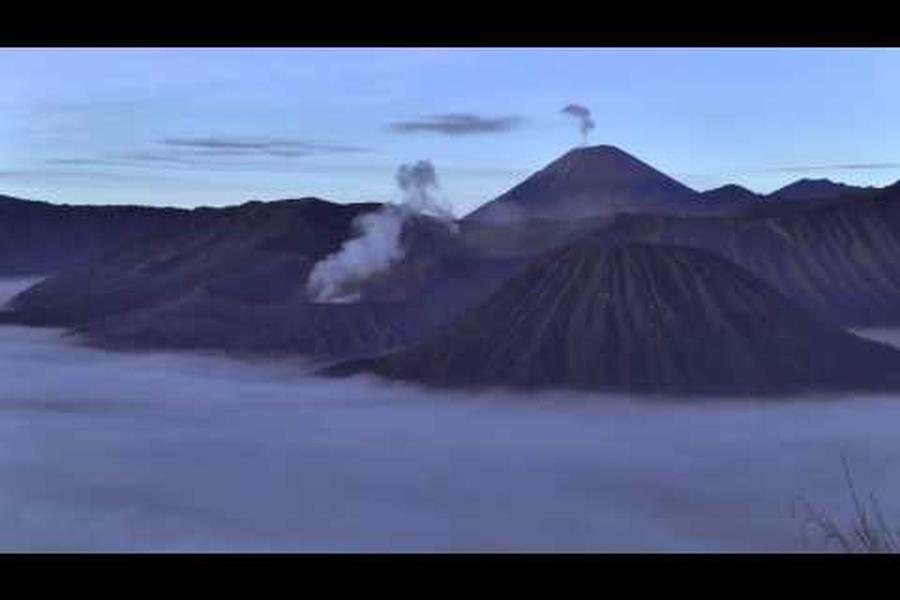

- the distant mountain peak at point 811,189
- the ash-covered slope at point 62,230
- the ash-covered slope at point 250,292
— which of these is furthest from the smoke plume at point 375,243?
the distant mountain peak at point 811,189

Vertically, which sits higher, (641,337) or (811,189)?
(811,189)

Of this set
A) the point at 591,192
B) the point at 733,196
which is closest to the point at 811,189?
the point at 733,196

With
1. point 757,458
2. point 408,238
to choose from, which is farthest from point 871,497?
point 408,238

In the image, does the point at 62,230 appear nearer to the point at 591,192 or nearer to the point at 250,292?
the point at 250,292

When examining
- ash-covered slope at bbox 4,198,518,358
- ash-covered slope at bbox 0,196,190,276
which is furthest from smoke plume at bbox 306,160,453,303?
ash-covered slope at bbox 0,196,190,276
